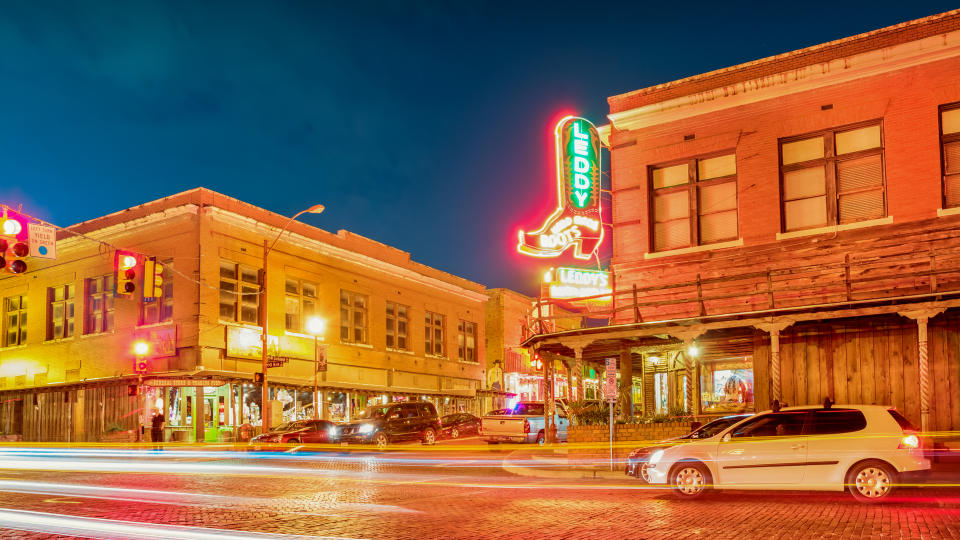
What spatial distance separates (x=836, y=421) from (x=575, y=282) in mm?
12755

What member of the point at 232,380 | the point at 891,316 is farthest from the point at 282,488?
the point at 232,380

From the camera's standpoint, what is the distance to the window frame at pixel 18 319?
4300cm

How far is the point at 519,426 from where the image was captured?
3112cm

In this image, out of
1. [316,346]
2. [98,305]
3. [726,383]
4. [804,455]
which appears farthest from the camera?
[98,305]

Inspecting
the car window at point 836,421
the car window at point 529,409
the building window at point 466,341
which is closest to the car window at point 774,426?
the car window at point 836,421

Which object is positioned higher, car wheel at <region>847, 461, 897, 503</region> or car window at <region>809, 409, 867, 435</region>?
car window at <region>809, 409, 867, 435</region>

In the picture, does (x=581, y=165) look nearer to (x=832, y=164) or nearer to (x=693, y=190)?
(x=693, y=190)

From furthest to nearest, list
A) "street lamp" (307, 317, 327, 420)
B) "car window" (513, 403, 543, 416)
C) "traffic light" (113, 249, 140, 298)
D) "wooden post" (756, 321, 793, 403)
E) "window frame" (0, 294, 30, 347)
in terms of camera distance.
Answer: "window frame" (0, 294, 30, 347), "street lamp" (307, 317, 327, 420), "car window" (513, 403, 543, 416), "traffic light" (113, 249, 140, 298), "wooden post" (756, 321, 793, 403)

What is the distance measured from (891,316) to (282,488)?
13.9 meters

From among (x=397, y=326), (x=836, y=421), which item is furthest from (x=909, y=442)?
(x=397, y=326)

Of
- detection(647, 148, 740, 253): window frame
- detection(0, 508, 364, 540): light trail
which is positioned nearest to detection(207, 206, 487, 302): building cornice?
detection(647, 148, 740, 253): window frame

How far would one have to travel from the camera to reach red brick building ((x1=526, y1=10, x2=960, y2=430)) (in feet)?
65.5

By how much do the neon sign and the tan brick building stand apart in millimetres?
12618

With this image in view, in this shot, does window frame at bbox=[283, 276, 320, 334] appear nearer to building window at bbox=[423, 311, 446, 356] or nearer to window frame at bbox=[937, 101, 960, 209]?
building window at bbox=[423, 311, 446, 356]
